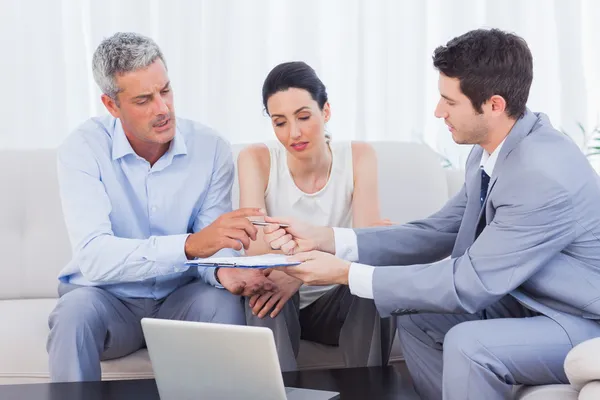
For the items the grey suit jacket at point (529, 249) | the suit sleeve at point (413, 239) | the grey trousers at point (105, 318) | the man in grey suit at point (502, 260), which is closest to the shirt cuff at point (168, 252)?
the grey trousers at point (105, 318)

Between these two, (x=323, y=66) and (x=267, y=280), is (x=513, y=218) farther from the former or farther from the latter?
(x=323, y=66)

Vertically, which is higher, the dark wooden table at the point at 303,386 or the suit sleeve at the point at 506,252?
the suit sleeve at the point at 506,252

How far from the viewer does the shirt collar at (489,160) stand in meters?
1.99

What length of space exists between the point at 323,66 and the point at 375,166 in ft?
4.62

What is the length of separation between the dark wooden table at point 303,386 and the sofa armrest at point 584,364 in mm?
333

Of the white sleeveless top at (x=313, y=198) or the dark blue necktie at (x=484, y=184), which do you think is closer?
the dark blue necktie at (x=484, y=184)

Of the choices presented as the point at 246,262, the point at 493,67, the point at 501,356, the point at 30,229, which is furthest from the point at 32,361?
the point at 493,67

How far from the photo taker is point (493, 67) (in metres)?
1.92

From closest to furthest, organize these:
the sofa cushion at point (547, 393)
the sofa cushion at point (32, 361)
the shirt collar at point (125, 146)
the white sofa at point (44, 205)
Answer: the sofa cushion at point (547, 393) < the sofa cushion at point (32, 361) < the shirt collar at point (125, 146) < the white sofa at point (44, 205)

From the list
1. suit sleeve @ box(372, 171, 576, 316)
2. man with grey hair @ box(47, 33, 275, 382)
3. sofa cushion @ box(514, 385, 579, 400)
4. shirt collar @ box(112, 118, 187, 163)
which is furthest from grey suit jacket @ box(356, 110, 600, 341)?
shirt collar @ box(112, 118, 187, 163)

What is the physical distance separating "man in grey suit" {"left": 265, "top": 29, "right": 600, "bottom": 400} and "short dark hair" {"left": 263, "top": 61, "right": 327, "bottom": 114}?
1.84 feet

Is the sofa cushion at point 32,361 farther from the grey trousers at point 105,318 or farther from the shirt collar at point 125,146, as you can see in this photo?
the shirt collar at point 125,146

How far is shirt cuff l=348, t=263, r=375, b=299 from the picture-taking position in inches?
77.8

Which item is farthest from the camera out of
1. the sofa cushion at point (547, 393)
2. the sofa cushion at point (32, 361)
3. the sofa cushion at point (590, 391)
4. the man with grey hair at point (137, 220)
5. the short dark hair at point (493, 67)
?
the sofa cushion at point (32, 361)
